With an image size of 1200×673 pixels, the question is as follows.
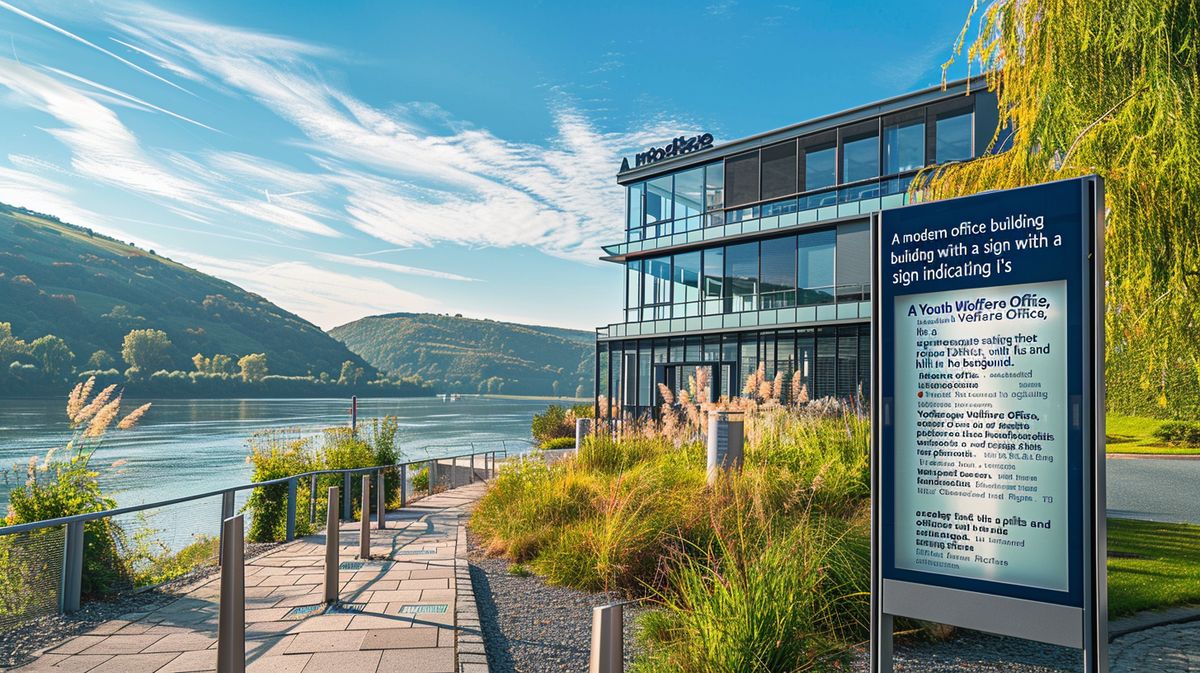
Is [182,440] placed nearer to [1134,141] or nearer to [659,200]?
[659,200]

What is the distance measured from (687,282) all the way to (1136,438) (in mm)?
18200

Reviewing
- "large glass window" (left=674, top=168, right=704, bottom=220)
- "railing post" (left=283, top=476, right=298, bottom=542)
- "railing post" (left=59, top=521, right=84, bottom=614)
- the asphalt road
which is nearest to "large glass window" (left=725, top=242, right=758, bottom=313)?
"large glass window" (left=674, top=168, right=704, bottom=220)

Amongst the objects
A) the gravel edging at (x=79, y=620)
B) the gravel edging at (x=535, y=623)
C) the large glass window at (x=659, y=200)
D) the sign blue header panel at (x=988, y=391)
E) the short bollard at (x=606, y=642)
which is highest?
the large glass window at (x=659, y=200)

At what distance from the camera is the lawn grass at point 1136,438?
25.1m

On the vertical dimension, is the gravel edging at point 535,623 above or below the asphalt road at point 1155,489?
above

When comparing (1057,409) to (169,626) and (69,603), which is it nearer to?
(169,626)

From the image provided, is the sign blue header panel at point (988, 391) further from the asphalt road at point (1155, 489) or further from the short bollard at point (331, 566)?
the asphalt road at point (1155, 489)

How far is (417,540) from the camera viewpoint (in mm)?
9891

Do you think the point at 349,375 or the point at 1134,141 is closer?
the point at 1134,141

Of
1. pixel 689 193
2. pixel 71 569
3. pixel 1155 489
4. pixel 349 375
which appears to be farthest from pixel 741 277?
pixel 349 375

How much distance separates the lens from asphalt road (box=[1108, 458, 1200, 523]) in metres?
12.0

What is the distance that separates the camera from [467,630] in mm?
5426

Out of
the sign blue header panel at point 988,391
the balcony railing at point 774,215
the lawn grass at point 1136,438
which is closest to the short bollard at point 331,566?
the sign blue header panel at point 988,391

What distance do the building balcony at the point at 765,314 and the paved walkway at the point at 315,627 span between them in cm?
1684
